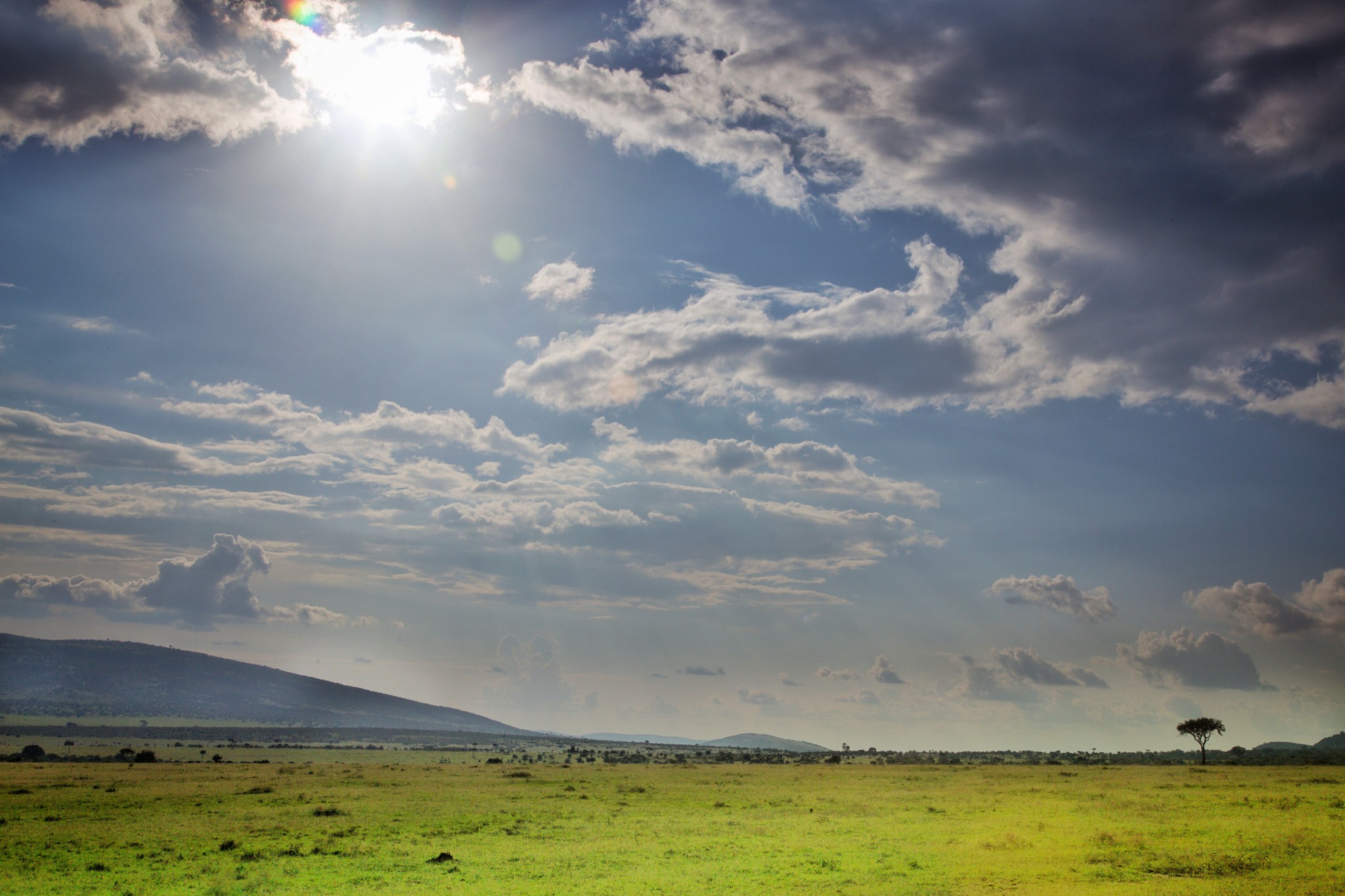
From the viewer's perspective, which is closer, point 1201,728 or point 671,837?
point 671,837

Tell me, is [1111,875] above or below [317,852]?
above

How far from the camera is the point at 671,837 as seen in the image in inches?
1682

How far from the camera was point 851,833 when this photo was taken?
4278 cm

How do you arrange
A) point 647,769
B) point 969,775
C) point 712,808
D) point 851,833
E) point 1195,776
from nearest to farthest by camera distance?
1. point 851,833
2. point 712,808
3. point 1195,776
4. point 969,775
5. point 647,769

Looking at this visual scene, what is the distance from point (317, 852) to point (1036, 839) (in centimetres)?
3359

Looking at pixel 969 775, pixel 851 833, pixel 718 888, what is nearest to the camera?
pixel 718 888

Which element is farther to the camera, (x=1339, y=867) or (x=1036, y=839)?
(x=1036, y=839)

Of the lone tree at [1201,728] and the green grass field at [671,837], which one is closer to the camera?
the green grass field at [671,837]

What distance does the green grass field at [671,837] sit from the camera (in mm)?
30969

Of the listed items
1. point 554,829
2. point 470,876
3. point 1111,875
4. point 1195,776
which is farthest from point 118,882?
Answer: point 1195,776

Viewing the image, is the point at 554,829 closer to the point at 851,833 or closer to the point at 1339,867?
the point at 851,833

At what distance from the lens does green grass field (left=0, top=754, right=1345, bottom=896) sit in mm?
30969

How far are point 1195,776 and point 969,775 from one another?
2130 cm

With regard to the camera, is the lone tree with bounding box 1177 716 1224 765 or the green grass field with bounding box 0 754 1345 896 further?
the lone tree with bounding box 1177 716 1224 765
